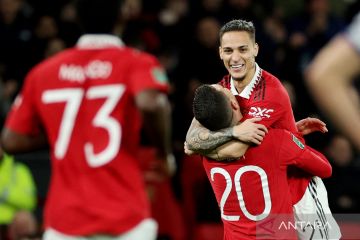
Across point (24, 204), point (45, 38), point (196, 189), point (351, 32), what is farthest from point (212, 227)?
point (351, 32)

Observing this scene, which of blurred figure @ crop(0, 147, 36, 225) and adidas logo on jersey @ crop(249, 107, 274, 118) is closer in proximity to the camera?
adidas logo on jersey @ crop(249, 107, 274, 118)

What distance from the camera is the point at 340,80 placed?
8.50 feet

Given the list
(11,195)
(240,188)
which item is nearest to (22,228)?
(11,195)

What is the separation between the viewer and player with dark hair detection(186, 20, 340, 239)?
16.5 feet

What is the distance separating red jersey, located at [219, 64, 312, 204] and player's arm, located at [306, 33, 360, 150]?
2.40 meters

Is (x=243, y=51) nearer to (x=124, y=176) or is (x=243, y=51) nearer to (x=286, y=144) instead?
(x=286, y=144)

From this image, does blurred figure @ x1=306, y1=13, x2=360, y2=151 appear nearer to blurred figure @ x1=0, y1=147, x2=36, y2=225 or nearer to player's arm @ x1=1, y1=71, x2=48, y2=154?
player's arm @ x1=1, y1=71, x2=48, y2=154

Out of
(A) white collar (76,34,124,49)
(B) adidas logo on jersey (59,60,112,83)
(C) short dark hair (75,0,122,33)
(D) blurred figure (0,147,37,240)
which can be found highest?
(C) short dark hair (75,0,122,33)

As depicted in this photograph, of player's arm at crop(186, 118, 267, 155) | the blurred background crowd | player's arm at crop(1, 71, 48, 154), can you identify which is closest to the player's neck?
player's arm at crop(186, 118, 267, 155)

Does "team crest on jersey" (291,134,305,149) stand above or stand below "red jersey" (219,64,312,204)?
below

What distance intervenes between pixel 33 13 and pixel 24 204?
302 centimetres

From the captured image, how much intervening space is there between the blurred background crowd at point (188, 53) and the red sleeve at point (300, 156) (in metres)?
3.09

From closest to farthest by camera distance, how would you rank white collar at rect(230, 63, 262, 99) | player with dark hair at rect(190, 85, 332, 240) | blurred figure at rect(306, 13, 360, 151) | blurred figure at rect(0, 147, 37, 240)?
1. blurred figure at rect(306, 13, 360, 151)
2. player with dark hair at rect(190, 85, 332, 240)
3. white collar at rect(230, 63, 262, 99)
4. blurred figure at rect(0, 147, 37, 240)

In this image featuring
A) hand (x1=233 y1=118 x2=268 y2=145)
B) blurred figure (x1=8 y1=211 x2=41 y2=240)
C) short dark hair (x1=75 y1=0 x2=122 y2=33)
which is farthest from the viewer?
blurred figure (x1=8 y1=211 x2=41 y2=240)
